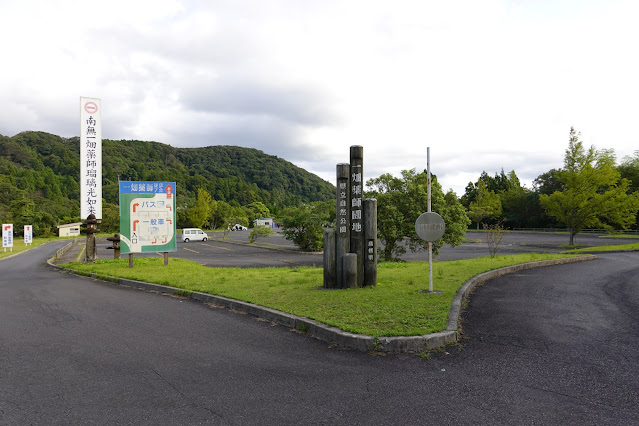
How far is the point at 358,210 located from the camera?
29.1ft

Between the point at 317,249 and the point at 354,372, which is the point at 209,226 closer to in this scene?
the point at 317,249

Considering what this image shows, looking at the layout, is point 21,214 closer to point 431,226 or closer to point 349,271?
point 349,271

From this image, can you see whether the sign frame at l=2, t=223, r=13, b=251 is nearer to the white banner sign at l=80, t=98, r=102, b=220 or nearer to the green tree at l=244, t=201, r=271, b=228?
the white banner sign at l=80, t=98, r=102, b=220

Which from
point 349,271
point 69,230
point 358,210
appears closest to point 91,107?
point 358,210

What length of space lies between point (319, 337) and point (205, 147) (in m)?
162

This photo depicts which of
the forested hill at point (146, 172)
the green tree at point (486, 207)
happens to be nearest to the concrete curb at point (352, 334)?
the green tree at point (486, 207)

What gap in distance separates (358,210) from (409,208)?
807cm

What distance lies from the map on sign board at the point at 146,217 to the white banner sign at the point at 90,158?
10.8 feet

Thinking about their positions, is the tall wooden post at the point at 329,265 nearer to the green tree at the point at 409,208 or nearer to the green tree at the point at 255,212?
the green tree at the point at 409,208

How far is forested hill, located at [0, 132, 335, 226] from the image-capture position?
78.5 meters

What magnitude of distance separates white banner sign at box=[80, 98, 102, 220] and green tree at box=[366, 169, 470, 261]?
11.9m

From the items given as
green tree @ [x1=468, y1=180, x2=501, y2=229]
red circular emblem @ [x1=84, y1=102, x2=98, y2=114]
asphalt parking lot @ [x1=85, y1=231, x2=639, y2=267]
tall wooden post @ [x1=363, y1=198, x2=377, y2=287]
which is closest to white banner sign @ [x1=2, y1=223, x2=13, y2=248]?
asphalt parking lot @ [x1=85, y1=231, x2=639, y2=267]

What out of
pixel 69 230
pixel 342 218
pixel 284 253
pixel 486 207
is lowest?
pixel 284 253

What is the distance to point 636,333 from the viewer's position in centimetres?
550
